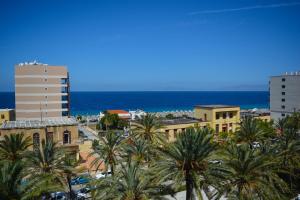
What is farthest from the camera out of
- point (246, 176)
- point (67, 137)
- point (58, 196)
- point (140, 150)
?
point (67, 137)

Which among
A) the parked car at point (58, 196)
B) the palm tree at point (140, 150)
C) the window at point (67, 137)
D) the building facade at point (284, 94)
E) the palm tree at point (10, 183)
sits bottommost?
the parked car at point (58, 196)

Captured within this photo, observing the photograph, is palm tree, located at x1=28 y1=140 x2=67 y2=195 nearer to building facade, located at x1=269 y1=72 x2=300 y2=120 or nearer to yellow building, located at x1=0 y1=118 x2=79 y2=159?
yellow building, located at x1=0 y1=118 x2=79 y2=159

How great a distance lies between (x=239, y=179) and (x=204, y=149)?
395cm

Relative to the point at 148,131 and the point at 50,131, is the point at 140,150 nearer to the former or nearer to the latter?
the point at 148,131

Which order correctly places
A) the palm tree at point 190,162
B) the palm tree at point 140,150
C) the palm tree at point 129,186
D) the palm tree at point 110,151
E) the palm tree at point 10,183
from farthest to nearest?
the palm tree at point 110,151 → the palm tree at point 140,150 → the palm tree at point 190,162 → the palm tree at point 129,186 → the palm tree at point 10,183

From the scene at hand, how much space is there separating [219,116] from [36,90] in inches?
1736

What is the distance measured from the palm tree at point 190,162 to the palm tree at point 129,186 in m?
1.37

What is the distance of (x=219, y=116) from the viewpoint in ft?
222

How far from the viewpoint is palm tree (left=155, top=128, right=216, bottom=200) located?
22.8 m

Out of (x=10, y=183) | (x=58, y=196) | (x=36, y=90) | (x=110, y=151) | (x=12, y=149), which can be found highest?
(x=36, y=90)

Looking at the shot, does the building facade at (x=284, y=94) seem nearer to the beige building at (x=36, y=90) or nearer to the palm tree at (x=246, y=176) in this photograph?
the beige building at (x=36, y=90)

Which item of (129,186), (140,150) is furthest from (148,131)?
(129,186)

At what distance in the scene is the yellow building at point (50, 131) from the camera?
4516 cm

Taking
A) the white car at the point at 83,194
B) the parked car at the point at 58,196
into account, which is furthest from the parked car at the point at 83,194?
the parked car at the point at 58,196
